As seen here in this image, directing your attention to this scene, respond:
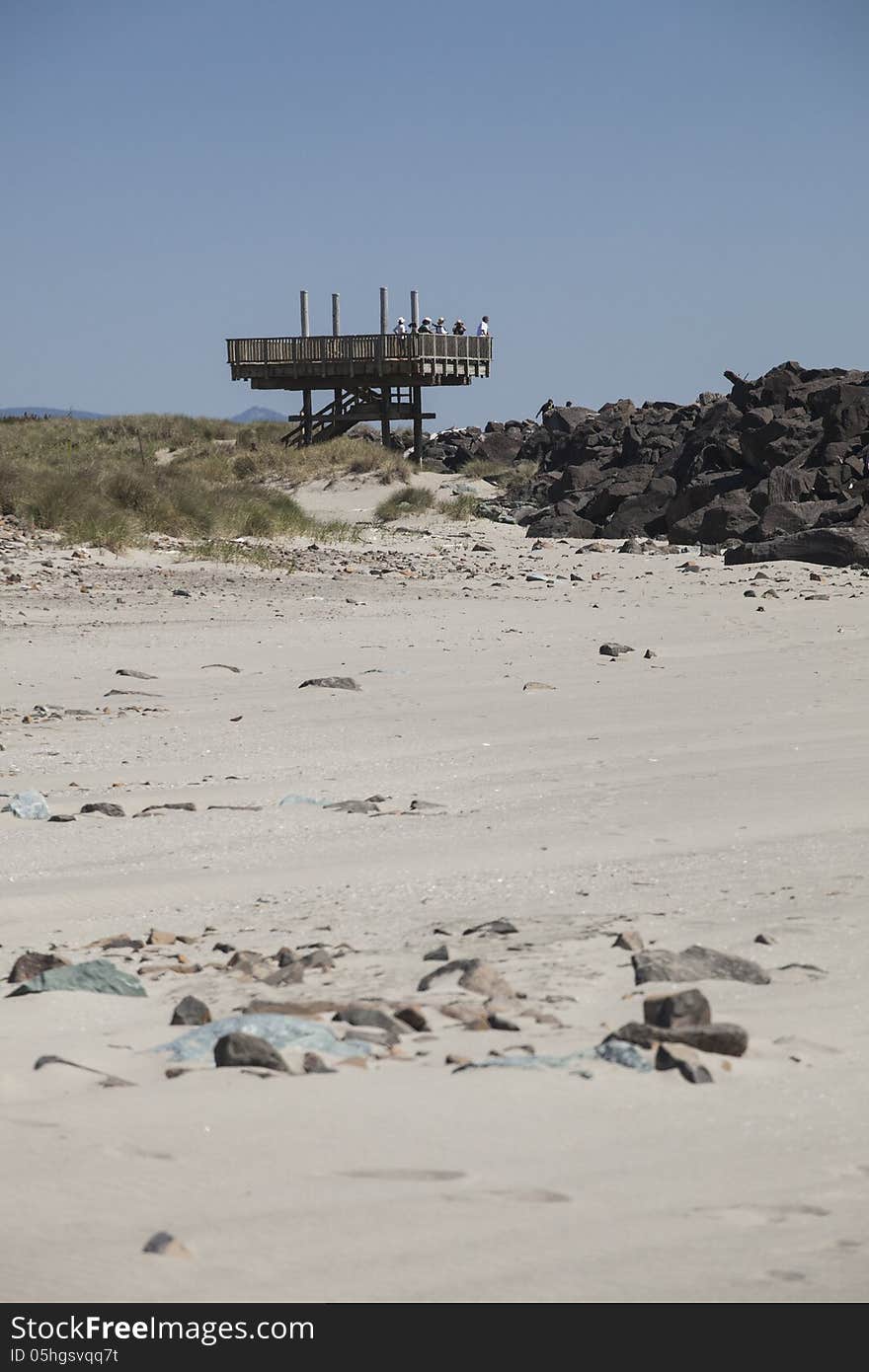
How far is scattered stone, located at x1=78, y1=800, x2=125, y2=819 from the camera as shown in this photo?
5.88 m

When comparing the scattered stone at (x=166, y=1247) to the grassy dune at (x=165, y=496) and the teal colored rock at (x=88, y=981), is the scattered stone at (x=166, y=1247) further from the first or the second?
the grassy dune at (x=165, y=496)

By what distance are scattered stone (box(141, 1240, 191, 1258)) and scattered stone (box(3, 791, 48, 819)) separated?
3.63 m

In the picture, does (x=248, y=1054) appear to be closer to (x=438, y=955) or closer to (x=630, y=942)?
(x=438, y=955)

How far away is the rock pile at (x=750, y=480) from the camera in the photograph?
66.8 feet

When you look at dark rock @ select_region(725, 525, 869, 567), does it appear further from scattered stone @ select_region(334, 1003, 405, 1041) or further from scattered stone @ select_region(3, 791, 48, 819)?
scattered stone @ select_region(334, 1003, 405, 1041)

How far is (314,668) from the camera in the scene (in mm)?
10344

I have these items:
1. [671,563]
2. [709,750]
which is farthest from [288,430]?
[709,750]

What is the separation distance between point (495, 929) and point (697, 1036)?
1.12 metres

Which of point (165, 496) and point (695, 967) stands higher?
point (165, 496)

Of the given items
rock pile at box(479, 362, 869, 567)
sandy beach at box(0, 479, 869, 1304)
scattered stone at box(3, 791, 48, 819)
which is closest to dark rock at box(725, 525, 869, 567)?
rock pile at box(479, 362, 869, 567)

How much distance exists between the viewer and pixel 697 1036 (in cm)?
309

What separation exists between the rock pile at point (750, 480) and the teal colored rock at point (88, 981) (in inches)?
587

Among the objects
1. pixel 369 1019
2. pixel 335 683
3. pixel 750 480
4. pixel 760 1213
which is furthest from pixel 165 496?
pixel 760 1213

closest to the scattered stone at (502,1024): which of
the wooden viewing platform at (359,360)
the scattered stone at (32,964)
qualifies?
the scattered stone at (32,964)
